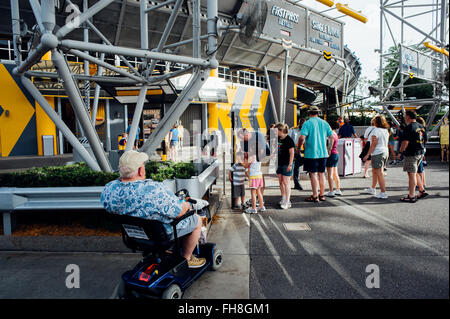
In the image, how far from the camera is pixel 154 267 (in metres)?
2.85

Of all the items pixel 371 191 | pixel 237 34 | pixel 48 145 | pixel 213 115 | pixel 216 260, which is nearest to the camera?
pixel 216 260

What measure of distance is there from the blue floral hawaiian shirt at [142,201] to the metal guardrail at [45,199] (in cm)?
163

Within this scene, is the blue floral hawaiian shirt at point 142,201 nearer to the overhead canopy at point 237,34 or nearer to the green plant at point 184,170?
the green plant at point 184,170

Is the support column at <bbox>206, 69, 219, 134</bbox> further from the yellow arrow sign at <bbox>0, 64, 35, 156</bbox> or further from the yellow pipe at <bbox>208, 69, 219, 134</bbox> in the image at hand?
the yellow arrow sign at <bbox>0, 64, 35, 156</bbox>

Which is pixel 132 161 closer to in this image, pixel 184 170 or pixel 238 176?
pixel 184 170

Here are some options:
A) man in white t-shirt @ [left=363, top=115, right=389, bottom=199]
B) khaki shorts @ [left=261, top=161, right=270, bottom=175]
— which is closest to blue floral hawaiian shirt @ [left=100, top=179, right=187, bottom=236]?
man in white t-shirt @ [left=363, top=115, right=389, bottom=199]

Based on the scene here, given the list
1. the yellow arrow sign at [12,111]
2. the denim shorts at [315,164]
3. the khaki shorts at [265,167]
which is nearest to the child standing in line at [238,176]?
the denim shorts at [315,164]

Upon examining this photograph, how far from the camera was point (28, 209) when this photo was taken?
14.0 feet

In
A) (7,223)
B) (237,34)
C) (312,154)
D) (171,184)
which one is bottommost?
(7,223)

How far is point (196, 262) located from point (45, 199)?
243cm

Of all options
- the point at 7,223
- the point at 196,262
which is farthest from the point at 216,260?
the point at 7,223

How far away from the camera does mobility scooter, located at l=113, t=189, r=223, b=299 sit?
2727 millimetres

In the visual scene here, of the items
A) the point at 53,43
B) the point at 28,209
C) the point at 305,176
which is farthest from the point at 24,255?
the point at 305,176
